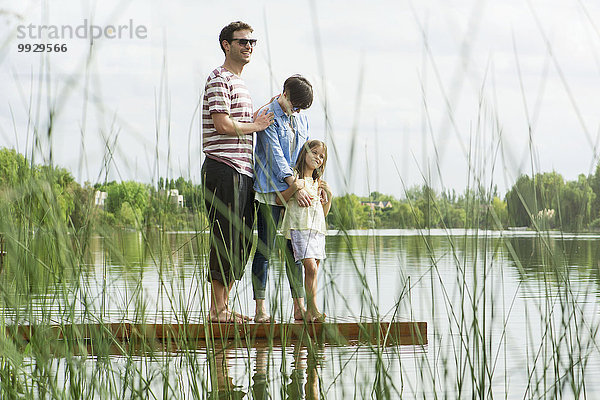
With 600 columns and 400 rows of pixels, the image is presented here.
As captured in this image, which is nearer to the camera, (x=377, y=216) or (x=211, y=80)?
(x=377, y=216)

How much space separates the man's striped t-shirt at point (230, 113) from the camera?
10.1 ft

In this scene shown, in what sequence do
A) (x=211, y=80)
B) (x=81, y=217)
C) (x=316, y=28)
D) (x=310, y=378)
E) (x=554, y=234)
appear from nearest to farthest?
(x=316, y=28) < (x=554, y=234) < (x=81, y=217) < (x=310, y=378) < (x=211, y=80)

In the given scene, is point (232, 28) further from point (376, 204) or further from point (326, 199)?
point (376, 204)

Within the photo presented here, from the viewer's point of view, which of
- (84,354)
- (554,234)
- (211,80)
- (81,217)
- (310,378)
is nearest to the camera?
(84,354)

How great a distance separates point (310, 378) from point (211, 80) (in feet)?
4.75

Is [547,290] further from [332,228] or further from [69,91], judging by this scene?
[69,91]

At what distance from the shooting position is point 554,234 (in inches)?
57.2

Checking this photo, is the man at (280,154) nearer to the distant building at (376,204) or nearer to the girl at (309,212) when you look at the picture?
the girl at (309,212)

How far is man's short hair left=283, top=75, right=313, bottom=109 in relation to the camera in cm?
299

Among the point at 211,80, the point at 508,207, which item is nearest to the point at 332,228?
the point at 508,207

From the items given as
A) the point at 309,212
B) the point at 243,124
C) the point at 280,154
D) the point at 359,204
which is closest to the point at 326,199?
the point at 309,212

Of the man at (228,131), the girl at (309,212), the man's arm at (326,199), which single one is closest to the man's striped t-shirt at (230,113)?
the man at (228,131)

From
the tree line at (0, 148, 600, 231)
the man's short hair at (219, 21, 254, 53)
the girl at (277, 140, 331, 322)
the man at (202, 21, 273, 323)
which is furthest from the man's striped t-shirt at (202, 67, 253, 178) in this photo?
the tree line at (0, 148, 600, 231)

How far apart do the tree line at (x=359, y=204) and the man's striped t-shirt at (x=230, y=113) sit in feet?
4.46
